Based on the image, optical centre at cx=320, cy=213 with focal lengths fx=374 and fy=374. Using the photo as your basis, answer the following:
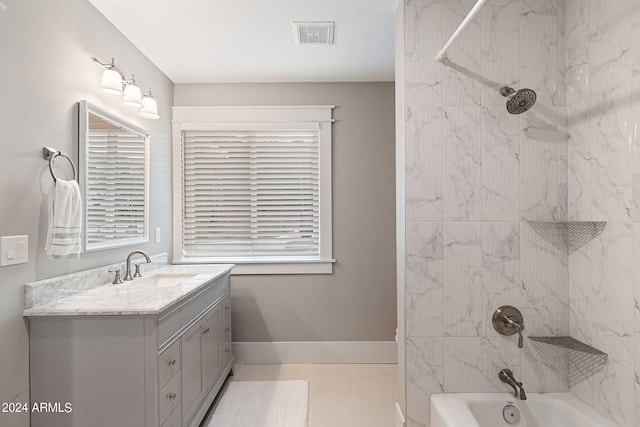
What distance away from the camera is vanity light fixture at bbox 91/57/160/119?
2102 millimetres

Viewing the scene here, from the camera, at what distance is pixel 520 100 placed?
5.51 ft

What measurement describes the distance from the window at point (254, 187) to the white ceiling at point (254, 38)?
37cm

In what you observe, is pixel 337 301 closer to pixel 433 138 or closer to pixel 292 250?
pixel 292 250

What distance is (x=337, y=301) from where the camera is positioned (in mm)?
3314

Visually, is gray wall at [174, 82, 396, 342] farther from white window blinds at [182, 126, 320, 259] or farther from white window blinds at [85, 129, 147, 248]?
white window blinds at [85, 129, 147, 248]

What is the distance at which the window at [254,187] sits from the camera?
10.8 feet

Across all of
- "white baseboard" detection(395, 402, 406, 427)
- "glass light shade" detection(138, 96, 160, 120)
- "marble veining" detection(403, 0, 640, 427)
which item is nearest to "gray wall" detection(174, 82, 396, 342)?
"glass light shade" detection(138, 96, 160, 120)

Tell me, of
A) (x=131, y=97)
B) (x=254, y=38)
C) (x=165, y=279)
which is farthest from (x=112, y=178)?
(x=254, y=38)

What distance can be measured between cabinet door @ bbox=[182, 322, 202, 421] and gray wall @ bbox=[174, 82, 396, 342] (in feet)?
3.57

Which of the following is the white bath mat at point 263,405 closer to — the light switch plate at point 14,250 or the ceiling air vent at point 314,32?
the light switch plate at point 14,250

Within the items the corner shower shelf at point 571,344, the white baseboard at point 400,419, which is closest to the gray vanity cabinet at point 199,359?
the white baseboard at point 400,419

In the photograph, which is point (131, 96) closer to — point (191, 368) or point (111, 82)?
point (111, 82)

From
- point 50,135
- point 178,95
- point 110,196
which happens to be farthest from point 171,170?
point 50,135

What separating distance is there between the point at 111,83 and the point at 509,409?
2.68 meters
